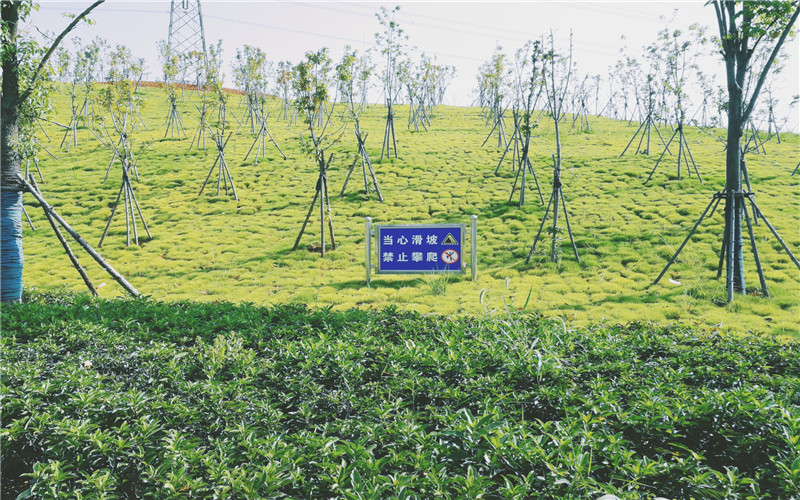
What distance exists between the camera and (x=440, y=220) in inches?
538

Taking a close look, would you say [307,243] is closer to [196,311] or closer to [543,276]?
[543,276]

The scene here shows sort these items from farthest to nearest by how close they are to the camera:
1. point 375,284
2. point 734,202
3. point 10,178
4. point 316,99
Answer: point 316,99 → point 375,284 → point 734,202 → point 10,178

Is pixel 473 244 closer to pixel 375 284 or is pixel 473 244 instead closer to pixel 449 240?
pixel 449 240

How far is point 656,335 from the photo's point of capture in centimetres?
432

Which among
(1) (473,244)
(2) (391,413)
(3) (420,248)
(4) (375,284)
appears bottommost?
(4) (375,284)

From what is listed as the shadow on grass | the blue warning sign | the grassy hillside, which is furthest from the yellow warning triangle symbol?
the shadow on grass

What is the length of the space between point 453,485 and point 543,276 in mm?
8384

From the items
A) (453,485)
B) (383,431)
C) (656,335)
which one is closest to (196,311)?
(383,431)

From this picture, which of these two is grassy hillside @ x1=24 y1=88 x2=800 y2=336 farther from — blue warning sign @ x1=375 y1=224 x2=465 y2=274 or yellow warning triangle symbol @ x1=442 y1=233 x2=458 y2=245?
yellow warning triangle symbol @ x1=442 y1=233 x2=458 y2=245

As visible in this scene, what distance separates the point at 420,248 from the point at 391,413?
266 inches

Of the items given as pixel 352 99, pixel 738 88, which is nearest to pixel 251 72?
pixel 352 99

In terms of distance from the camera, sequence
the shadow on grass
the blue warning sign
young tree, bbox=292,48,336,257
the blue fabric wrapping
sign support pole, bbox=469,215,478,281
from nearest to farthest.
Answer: the blue fabric wrapping < the blue warning sign < sign support pole, bbox=469,215,478,281 < the shadow on grass < young tree, bbox=292,48,336,257

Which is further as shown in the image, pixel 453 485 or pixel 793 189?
pixel 793 189

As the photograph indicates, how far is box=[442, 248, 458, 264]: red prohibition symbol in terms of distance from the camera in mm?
9594
